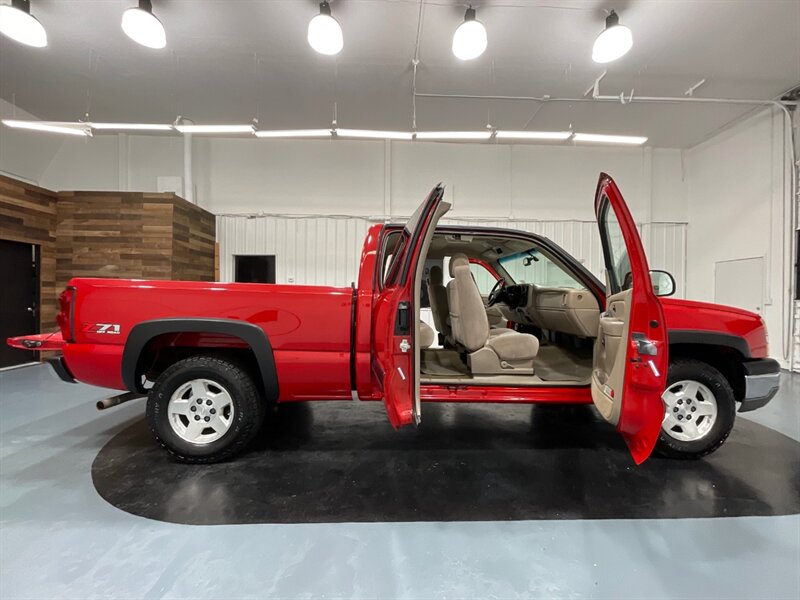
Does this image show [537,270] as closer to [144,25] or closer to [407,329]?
[407,329]

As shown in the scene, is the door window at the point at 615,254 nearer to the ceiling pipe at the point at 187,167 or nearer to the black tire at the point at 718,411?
the black tire at the point at 718,411

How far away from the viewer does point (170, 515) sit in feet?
5.58

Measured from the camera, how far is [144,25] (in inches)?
136

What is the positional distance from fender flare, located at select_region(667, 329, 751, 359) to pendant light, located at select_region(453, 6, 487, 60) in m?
3.35

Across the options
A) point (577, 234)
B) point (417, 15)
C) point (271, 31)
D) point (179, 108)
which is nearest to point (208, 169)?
point (179, 108)

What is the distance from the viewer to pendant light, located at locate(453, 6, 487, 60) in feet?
11.4

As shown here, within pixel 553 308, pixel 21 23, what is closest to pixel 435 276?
pixel 553 308

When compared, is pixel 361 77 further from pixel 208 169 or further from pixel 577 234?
pixel 577 234

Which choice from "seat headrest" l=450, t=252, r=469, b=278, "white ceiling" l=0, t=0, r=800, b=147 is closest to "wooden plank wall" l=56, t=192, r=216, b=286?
"white ceiling" l=0, t=0, r=800, b=147

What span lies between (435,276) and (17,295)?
6.53 m

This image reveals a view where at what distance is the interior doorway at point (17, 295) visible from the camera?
5.00 metres

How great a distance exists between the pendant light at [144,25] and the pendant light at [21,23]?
827 mm

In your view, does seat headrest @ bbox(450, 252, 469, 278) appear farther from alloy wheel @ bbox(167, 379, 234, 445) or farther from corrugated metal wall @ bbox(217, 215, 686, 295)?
corrugated metal wall @ bbox(217, 215, 686, 295)

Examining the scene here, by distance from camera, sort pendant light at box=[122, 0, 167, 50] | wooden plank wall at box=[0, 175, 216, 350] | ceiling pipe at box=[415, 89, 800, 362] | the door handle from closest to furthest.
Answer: the door handle, pendant light at box=[122, 0, 167, 50], ceiling pipe at box=[415, 89, 800, 362], wooden plank wall at box=[0, 175, 216, 350]
